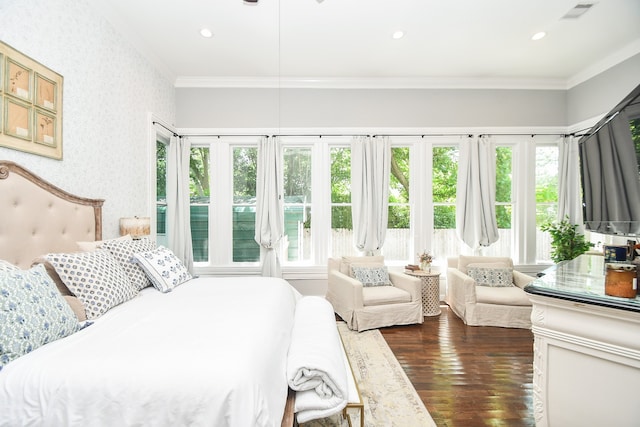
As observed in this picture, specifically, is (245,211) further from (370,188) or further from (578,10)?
(578,10)

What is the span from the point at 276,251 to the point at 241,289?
1728mm

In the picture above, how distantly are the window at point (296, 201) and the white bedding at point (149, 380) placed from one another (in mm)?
2723

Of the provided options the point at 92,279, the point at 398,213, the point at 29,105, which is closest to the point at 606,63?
the point at 398,213

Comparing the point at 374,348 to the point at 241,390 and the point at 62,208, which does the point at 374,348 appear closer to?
the point at 241,390

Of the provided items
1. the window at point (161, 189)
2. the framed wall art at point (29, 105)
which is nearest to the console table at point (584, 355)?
the framed wall art at point (29, 105)

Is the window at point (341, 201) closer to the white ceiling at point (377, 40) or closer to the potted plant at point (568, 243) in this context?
the white ceiling at point (377, 40)

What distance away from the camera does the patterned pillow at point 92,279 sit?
1.67 meters

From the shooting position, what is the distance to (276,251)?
3900 mm

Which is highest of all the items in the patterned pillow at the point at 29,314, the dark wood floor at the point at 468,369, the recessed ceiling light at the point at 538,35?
the recessed ceiling light at the point at 538,35

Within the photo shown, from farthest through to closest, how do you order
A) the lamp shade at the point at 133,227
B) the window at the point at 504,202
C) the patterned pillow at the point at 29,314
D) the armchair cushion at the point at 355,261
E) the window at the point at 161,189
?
the window at the point at 504,202 → the window at the point at 161,189 → the armchair cushion at the point at 355,261 → the lamp shade at the point at 133,227 → the patterned pillow at the point at 29,314

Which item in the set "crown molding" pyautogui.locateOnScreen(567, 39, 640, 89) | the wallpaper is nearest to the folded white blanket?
the wallpaper

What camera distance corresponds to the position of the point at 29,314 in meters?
1.25

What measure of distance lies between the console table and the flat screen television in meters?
0.48

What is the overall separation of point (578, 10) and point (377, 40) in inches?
73.6
